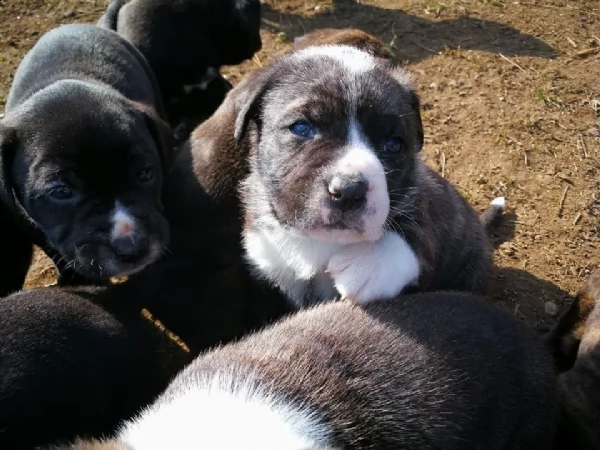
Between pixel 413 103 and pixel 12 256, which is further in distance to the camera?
pixel 12 256

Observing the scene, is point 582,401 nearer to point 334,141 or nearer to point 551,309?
point 551,309

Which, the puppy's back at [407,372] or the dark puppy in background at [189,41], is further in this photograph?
the dark puppy in background at [189,41]

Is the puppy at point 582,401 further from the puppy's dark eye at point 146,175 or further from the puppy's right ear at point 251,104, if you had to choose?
the puppy's dark eye at point 146,175

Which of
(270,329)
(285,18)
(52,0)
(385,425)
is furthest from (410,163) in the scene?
(52,0)

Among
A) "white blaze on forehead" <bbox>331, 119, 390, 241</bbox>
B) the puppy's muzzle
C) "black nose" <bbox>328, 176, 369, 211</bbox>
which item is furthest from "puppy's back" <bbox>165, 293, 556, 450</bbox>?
the puppy's muzzle

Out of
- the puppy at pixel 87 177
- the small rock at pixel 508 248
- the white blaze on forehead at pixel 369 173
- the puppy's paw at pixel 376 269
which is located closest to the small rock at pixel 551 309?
the small rock at pixel 508 248

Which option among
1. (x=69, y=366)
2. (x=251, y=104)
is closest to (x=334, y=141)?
(x=251, y=104)
